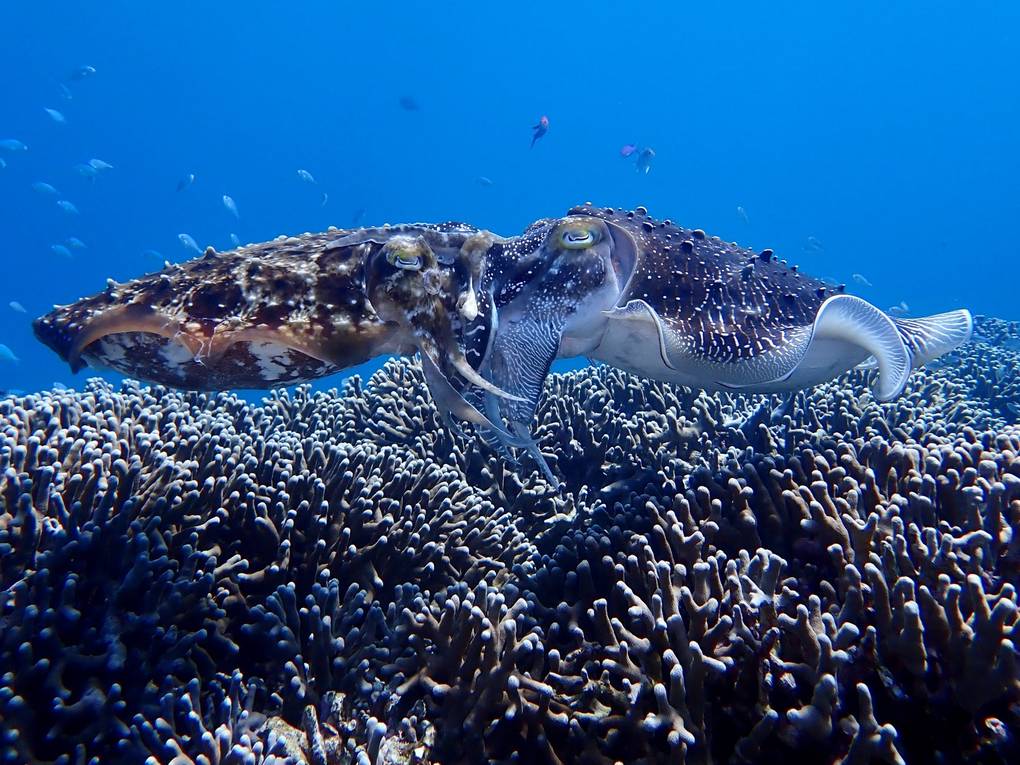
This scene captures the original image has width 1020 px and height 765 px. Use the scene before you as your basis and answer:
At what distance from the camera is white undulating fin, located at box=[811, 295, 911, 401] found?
3.51 meters

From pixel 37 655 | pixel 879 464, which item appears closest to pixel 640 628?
pixel 879 464

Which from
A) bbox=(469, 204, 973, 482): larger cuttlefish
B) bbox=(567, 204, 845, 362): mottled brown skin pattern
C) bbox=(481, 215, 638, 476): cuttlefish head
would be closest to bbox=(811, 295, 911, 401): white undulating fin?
bbox=(469, 204, 973, 482): larger cuttlefish

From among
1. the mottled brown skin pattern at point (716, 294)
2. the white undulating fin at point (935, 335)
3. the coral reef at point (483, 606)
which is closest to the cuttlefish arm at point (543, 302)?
the mottled brown skin pattern at point (716, 294)

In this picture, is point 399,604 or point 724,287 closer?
point 399,604

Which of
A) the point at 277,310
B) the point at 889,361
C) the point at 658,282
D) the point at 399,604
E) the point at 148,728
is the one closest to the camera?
the point at 148,728

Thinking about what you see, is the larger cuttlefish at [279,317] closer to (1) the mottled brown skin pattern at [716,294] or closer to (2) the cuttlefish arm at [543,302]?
(2) the cuttlefish arm at [543,302]

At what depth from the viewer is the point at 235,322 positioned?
272cm

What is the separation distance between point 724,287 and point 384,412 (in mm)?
3694

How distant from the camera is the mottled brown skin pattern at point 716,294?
372cm

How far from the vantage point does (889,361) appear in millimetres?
3594

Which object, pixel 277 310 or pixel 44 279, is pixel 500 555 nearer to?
pixel 277 310

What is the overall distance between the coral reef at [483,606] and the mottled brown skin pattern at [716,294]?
86 cm

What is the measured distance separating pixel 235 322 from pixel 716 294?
297 cm

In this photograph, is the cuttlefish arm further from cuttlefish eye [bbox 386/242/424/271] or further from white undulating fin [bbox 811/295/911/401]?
white undulating fin [bbox 811/295/911/401]
